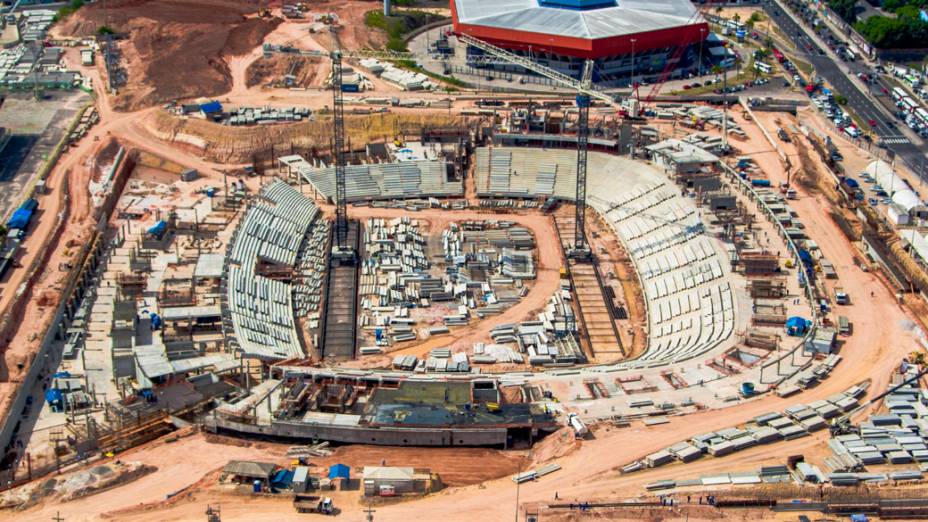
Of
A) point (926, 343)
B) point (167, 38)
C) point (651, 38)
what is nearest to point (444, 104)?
point (651, 38)

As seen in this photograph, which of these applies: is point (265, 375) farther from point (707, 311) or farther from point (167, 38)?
point (167, 38)

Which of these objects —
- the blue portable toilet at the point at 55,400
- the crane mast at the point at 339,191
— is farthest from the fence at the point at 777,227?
the blue portable toilet at the point at 55,400

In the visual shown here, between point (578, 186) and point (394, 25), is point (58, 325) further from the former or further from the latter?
point (394, 25)

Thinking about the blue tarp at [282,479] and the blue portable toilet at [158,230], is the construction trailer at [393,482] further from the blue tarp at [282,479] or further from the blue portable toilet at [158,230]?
the blue portable toilet at [158,230]

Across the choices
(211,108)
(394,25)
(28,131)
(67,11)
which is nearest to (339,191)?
(211,108)

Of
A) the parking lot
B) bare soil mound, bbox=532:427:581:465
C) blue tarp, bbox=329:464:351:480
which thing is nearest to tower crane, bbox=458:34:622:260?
bare soil mound, bbox=532:427:581:465
